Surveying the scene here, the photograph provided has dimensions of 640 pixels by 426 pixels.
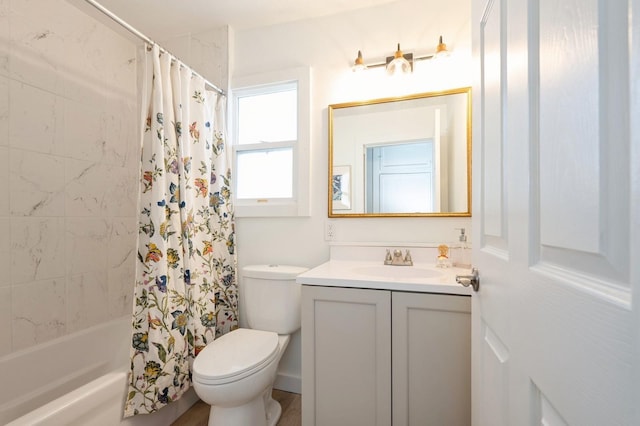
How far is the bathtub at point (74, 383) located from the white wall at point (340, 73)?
2.85 feet

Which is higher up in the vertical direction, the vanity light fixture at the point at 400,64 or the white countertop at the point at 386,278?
the vanity light fixture at the point at 400,64

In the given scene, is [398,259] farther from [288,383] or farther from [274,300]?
[288,383]

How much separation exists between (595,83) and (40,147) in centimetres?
221

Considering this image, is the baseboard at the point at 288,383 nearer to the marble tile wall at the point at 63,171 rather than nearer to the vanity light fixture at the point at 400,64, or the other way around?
the marble tile wall at the point at 63,171

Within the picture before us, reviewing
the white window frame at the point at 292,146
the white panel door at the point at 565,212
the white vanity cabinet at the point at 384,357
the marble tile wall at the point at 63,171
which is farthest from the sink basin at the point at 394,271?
the marble tile wall at the point at 63,171

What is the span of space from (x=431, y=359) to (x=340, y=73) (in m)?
1.67

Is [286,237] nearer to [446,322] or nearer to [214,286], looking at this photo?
[214,286]

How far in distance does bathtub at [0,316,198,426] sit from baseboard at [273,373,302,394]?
0.52m

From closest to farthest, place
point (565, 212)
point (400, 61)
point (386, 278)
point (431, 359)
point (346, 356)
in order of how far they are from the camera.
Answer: point (565, 212) < point (431, 359) < point (346, 356) < point (386, 278) < point (400, 61)

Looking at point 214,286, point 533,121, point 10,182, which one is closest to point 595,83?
point 533,121

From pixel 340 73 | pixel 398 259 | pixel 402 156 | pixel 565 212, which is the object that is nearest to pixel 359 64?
pixel 340 73

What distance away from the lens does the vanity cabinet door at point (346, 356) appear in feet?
3.82

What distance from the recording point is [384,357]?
1158 mm

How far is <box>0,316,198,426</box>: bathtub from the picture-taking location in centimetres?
101
